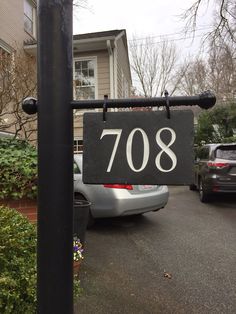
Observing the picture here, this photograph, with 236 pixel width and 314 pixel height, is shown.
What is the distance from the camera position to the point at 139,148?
1.27m

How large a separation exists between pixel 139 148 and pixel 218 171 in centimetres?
832

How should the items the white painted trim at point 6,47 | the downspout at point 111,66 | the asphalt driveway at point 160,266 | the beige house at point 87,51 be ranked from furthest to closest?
the downspout at point 111,66 → the beige house at point 87,51 → the white painted trim at point 6,47 → the asphalt driveway at point 160,266

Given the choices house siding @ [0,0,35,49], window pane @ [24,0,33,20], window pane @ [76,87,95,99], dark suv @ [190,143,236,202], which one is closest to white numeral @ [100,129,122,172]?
dark suv @ [190,143,236,202]

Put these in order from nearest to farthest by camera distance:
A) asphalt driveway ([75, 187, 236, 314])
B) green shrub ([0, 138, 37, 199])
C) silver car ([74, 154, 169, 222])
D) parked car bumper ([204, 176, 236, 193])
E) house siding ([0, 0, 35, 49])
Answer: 1. asphalt driveway ([75, 187, 236, 314])
2. green shrub ([0, 138, 37, 199])
3. silver car ([74, 154, 169, 222])
4. parked car bumper ([204, 176, 236, 193])
5. house siding ([0, 0, 35, 49])

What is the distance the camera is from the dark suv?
9094mm

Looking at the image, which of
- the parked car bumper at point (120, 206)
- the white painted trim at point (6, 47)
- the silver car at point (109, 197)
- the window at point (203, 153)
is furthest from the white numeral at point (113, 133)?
the white painted trim at point (6, 47)

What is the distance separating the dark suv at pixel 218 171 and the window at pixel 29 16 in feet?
30.3

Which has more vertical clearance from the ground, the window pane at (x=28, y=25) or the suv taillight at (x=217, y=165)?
the window pane at (x=28, y=25)

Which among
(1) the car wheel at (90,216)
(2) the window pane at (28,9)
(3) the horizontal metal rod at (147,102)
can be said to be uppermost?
(2) the window pane at (28,9)

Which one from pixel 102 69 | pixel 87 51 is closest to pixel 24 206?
pixel 102 69

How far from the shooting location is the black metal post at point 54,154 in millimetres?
1248

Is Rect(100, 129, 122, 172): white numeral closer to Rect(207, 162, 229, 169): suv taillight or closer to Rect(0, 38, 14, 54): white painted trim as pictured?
Rect(207, 162, 229, 169): suv taillight

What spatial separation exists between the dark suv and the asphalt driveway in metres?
1.41

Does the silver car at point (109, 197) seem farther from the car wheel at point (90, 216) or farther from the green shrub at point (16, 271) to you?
the green shrub at point (16, 271)
